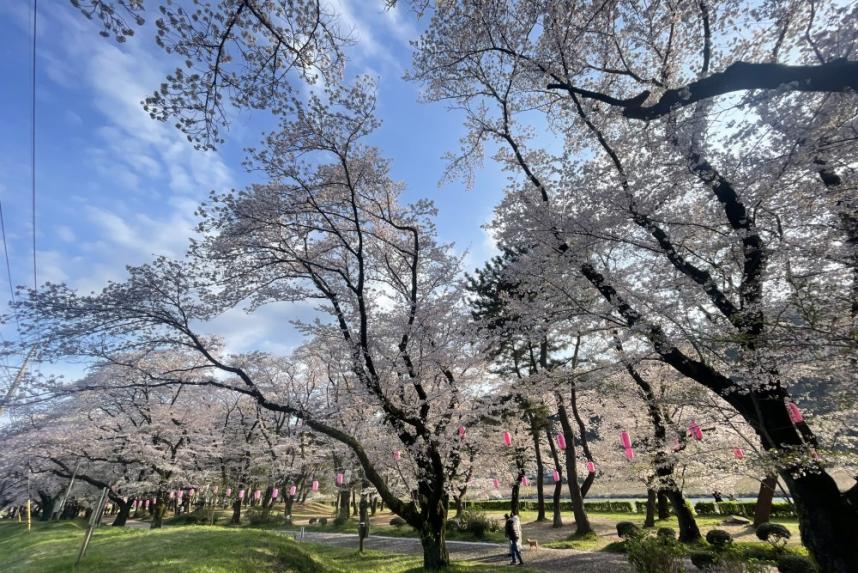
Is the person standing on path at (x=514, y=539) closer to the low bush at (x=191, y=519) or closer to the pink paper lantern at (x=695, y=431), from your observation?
the pink paper lantern at (x=695, y=431)

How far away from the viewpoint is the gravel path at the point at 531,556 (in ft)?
37.1

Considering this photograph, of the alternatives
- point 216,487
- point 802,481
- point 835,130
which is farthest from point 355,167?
point 216,487

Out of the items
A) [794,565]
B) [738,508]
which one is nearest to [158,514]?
[794,565]

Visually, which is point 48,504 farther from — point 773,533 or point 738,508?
point 738,508

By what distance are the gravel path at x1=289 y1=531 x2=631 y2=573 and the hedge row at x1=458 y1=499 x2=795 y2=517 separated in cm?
814

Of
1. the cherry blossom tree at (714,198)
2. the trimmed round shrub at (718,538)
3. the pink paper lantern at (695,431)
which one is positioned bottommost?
the trimmed round shrub at (718,538)

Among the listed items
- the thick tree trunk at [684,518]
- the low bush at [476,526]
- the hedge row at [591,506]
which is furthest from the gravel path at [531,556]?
the hedge row at [591,506]

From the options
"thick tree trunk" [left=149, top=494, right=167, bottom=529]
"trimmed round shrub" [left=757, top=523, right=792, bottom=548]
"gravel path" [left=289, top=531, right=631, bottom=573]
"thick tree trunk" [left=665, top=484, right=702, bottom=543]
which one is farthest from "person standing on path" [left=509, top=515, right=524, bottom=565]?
"thick tree trunk" [left=149, top=494, right=167, bottom=529]

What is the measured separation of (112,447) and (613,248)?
2547 cm

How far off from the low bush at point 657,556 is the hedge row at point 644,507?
1228 cm

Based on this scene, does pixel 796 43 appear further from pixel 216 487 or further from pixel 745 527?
pixel 216 487

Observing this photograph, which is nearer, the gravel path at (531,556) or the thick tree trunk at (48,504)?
the gravel path at (531,556)

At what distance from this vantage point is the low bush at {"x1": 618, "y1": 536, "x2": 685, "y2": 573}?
630 cm

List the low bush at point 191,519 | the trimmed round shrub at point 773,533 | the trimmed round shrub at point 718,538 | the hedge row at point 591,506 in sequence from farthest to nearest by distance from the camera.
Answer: the low bush at point 191,519
the hedge row at point 591,506
the trimmed round shrub at point 773,533
the trimmed round shrub at point 718,538
